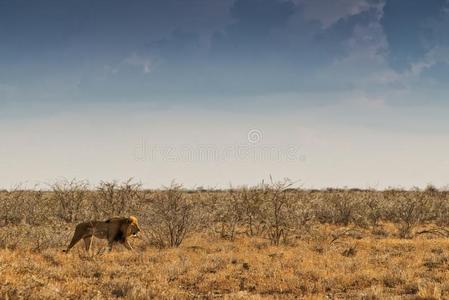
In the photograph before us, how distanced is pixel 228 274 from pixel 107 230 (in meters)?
4.31

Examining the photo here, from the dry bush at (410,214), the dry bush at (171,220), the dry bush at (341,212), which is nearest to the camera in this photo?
the dry bush at (171,220)

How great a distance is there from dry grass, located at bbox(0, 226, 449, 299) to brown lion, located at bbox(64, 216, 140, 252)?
40 cm

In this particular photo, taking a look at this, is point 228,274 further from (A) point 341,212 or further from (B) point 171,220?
(A) point 341,212

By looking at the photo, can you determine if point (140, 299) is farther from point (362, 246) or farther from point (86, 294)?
point (362, 246)

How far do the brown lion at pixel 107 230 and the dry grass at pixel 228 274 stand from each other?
1.32ft

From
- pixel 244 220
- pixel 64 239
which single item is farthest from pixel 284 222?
pixel 64 239

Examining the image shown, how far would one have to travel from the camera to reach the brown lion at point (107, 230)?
13.7 meters

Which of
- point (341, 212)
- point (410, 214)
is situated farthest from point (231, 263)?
point (341, 212)

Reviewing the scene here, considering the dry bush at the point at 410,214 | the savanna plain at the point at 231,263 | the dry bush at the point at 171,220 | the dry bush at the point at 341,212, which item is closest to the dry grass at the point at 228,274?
the savanna plain at the point at 231,263

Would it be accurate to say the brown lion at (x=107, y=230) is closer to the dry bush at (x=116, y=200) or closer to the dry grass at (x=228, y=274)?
the dry grass at (x=228, y=274)

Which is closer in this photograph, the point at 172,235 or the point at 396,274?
the point at 396,274

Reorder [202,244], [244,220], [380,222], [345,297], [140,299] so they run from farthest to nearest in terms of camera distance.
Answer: [380,222], [244,220], [202,244], [345,297], [140,299]

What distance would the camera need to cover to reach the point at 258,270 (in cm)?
1170

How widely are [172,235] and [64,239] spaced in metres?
3.47
